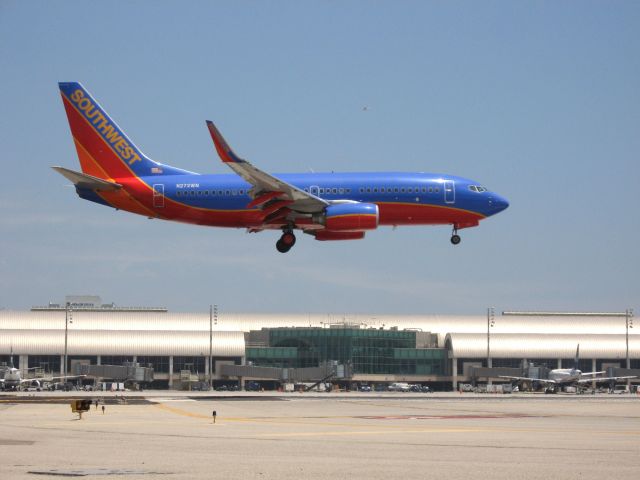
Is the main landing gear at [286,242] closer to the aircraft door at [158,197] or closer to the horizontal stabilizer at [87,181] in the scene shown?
the aircraft door at [158,197]

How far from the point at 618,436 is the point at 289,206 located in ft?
114

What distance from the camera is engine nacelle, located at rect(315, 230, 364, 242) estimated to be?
3344 inches

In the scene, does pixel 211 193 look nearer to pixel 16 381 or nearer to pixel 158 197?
pixel 158 197

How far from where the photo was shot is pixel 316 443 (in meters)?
50.8

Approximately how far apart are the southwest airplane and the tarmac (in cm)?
1432

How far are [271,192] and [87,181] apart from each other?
14.1 meters

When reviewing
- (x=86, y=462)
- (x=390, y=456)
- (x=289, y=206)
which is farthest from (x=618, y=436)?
(x=289, y=206)

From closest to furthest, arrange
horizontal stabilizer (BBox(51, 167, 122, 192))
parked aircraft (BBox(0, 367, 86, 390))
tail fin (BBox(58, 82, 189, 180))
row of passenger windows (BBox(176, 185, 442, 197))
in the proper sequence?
horizontal stabilizer (BBox(51, 167, 122, 192))
row of passenger windows (BBox(176, 185, 442, 197))
tail fin (BBox(58, 82, 189, 180))
parked aircraft (BBox(0, 367, 86, 390))

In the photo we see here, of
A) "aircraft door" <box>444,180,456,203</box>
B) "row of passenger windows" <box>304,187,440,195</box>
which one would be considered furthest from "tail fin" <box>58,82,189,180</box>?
"aircraft door" <box>444,180,456,203</box>

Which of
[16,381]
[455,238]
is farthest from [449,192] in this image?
[16,381]

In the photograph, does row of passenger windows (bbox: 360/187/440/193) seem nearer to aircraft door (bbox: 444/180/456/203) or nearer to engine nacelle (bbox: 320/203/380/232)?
aircraft door (bbox: 444/180/456/203)

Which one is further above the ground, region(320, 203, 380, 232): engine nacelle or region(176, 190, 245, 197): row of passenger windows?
region(176, 190, 245, 197): row of passenger windows

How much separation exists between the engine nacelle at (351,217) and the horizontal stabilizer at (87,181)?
55.9 ft

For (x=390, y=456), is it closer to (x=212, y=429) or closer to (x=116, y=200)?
(x=212, y=429)
